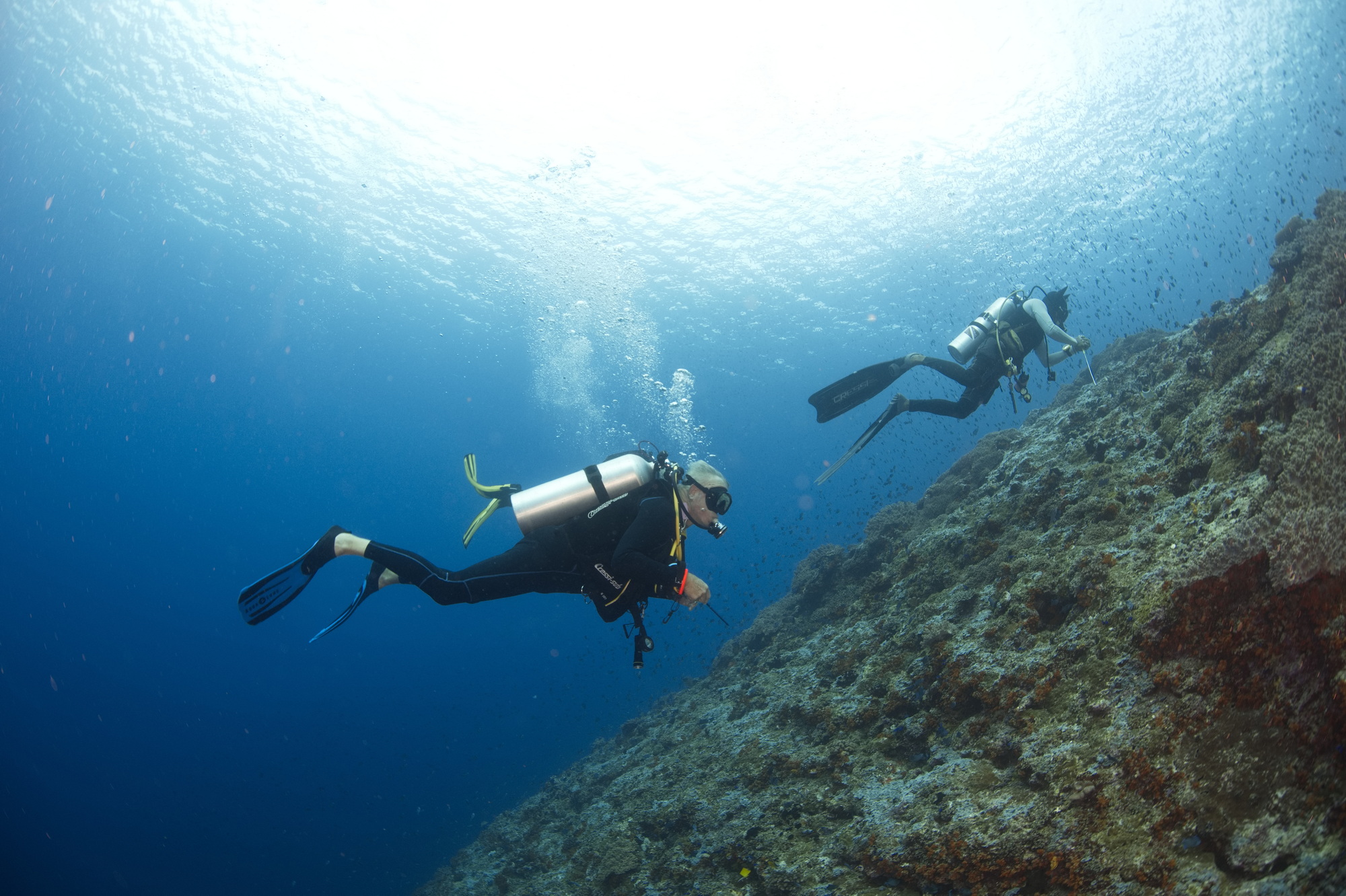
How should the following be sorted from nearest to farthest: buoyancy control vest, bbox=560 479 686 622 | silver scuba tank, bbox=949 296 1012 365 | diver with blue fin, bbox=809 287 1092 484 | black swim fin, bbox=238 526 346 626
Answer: buoyancy control vest, bbox=560 479 686 622 → black swim fin, bbox=238 526 346 626 → diver with blue fin, bbox=809 287 1092 484 → silver scuba tank, bbox=949 296 1012 365

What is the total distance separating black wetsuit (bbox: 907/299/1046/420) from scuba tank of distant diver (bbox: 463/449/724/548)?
5.25 metres

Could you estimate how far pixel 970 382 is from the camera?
28.6 feet

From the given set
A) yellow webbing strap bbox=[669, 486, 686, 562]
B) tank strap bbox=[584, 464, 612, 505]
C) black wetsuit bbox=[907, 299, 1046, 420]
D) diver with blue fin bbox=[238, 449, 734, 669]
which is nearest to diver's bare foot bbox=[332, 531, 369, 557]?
diver with blue fin bbox=[238, 449, 734, 669]

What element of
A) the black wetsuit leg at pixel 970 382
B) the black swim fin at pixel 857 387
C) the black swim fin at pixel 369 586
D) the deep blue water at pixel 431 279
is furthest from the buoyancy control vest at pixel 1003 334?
the deep blue water at pixel 431 279

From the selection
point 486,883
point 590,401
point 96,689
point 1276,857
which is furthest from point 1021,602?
point 96,689

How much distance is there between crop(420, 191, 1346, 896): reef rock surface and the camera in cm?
226

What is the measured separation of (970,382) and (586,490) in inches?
281

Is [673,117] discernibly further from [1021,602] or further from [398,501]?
[398,501]

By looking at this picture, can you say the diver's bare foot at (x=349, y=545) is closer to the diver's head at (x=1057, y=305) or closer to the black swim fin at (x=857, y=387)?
the black swim fin at (x=857, y=387)

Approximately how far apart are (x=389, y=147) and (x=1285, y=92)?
45.1 meters

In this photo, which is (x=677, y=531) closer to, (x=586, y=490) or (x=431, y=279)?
(x=586, y=490)

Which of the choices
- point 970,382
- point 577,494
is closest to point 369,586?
point 577,494

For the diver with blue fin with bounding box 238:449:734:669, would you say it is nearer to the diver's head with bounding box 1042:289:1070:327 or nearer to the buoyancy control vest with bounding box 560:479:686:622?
the buoyancy control vest with bounding box 560:479:686:622

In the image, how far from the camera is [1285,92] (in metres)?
27.0
